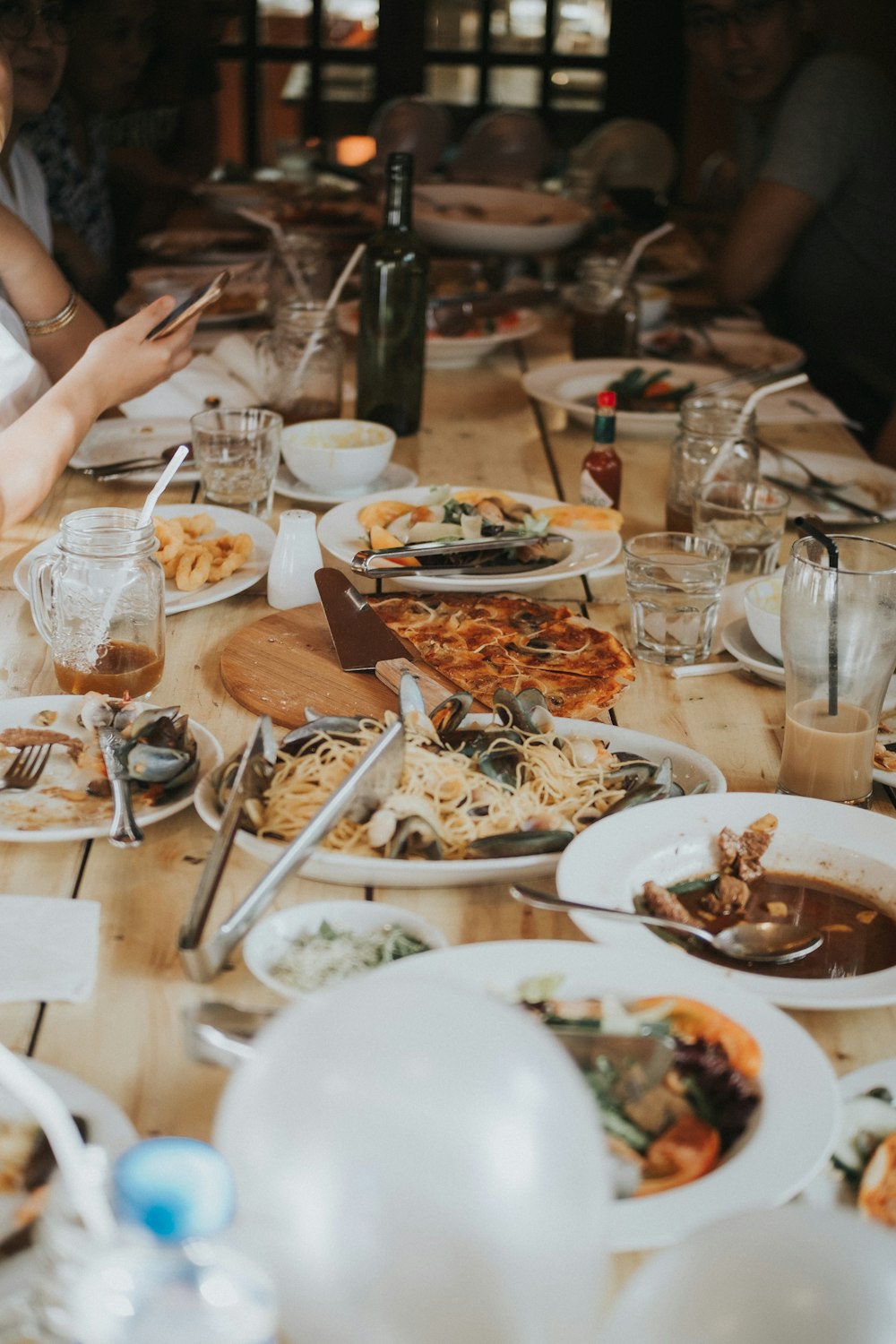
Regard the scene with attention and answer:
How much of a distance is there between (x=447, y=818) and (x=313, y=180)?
4.02 m

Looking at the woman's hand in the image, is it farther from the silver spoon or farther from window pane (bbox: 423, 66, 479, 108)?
window pane (bbox: 423, 66, 479, 108)

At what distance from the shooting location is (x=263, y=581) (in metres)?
1.86

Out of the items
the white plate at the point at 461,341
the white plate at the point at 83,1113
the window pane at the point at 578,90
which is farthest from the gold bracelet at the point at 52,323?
the window pane at the point at 578,90

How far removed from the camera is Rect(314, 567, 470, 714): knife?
4.84 feet

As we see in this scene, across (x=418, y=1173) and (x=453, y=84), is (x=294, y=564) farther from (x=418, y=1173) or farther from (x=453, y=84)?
(x=453, y=84)

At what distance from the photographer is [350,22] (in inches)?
253

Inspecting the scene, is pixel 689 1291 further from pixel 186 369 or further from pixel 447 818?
pixel 186 369

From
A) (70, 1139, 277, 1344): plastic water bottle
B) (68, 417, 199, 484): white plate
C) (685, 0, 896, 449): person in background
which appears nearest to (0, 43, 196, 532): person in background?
(68, 417, 199, 484): white plate

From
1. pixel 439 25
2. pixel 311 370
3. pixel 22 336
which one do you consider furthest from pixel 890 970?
pixel 439 25

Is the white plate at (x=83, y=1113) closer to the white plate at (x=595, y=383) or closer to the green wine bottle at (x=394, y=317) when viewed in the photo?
the green wine bottle at (x=394, y=317)

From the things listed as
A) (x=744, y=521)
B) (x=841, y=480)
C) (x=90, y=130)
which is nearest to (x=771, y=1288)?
(x=744, y=521)

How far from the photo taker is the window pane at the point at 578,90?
6.55 meters

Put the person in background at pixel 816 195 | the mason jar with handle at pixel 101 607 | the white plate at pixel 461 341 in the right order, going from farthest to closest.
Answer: the person in background at pixel 816 195, the white plate at pixel 461 341, the mason jar with handle at pixel 101 607

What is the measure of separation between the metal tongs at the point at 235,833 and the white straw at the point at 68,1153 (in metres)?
0.31
